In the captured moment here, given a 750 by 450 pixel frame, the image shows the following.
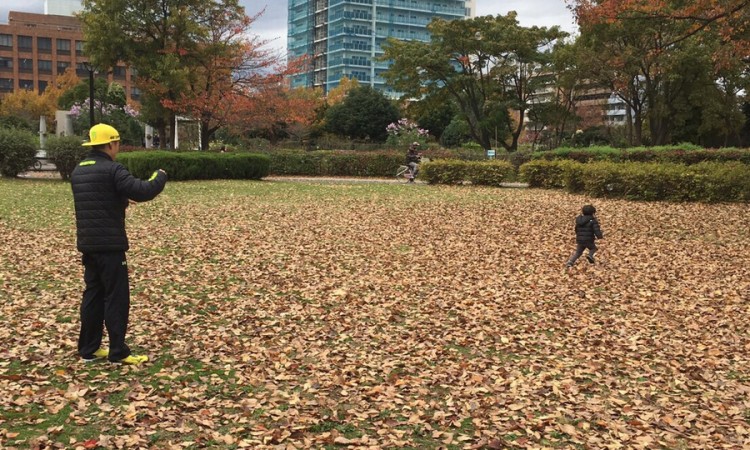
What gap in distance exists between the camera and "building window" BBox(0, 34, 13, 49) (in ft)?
267

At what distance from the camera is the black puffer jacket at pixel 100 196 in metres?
4.18

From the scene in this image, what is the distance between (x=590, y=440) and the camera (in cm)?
363

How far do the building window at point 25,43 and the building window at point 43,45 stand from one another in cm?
83

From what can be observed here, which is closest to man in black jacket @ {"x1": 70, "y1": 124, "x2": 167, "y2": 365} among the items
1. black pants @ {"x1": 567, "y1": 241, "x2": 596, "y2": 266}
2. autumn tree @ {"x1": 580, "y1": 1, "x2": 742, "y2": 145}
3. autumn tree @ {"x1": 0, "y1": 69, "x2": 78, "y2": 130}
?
black pants @ {"x1": 567, "y1": 241, "x2": 596, "y2": 266}

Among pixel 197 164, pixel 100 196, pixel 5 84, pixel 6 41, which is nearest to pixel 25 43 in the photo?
pixel 6 41

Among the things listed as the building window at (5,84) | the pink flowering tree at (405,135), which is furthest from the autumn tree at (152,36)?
the building window at (5,84)

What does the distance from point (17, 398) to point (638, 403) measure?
404 cm

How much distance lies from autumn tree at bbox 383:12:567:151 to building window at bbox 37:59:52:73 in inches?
2626

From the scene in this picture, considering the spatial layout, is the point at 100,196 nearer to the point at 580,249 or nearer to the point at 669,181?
the point at 580,249

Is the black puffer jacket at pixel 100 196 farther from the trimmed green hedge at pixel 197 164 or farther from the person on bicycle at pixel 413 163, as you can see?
the person on bicycle at pixel 413 163

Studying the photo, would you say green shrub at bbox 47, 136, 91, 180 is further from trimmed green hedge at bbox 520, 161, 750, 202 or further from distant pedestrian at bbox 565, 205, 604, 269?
distant pedestrian at bbox 565, 205, 604, 269

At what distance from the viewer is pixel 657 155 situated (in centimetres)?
1891

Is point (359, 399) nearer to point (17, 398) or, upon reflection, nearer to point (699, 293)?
point (17, 398)

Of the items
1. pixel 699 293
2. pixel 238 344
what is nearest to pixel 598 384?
pixel 238 344
